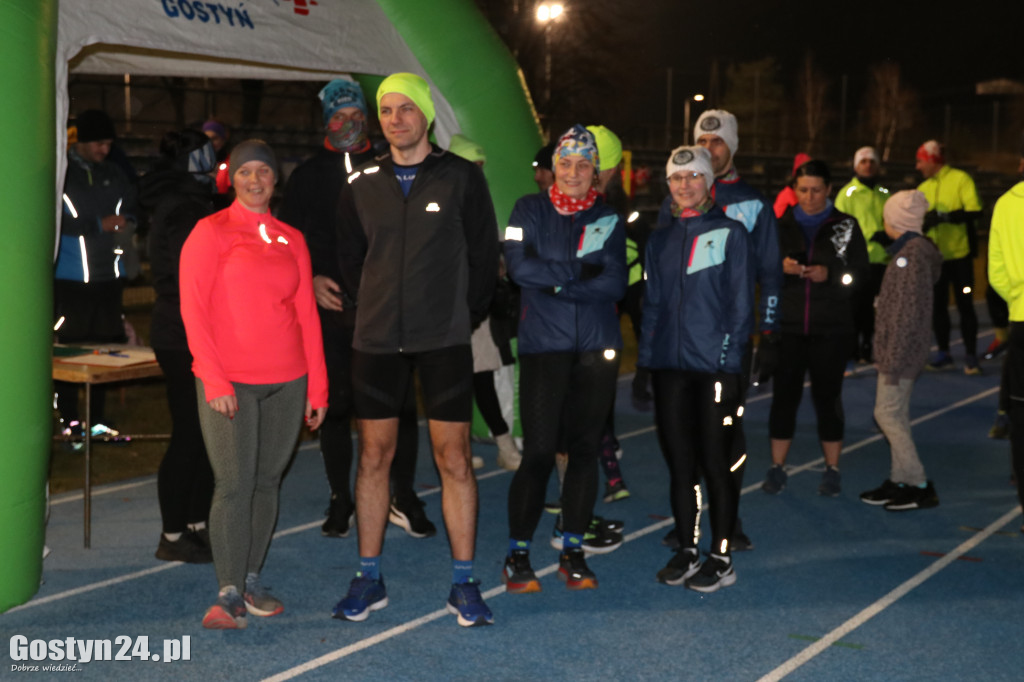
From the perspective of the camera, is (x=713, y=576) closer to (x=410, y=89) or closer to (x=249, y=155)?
(x=410, y=89)

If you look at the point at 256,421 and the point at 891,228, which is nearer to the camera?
the point at 256,421

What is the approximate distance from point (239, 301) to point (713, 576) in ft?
8.23

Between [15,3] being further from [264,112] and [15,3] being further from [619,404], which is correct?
[264,112]

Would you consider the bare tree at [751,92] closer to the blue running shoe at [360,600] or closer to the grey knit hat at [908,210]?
the grey knit hat at [908,210]

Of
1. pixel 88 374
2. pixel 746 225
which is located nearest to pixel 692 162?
pixel 746 225

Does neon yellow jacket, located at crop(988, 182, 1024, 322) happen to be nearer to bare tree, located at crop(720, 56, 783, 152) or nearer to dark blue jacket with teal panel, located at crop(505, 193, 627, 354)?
dark blue jacket with teal panel, located at crop(505, 193, 627, 354)

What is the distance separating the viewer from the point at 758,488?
7516 millimetres

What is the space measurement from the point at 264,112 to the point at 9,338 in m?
28.0

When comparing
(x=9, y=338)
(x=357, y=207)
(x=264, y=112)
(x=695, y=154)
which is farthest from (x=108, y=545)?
(x=264, y=112)

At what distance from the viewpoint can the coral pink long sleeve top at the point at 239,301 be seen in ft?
15.1

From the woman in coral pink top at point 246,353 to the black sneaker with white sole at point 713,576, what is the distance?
1921 mm

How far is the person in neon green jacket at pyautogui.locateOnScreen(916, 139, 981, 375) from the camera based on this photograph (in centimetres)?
1205

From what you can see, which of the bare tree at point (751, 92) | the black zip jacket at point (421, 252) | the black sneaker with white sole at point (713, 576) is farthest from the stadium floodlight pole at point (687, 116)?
the black zip jacket at point (421, 252)

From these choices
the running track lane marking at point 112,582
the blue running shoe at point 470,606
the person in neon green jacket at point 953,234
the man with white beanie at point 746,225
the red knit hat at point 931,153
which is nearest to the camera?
the blue running shoe at point 470,606
